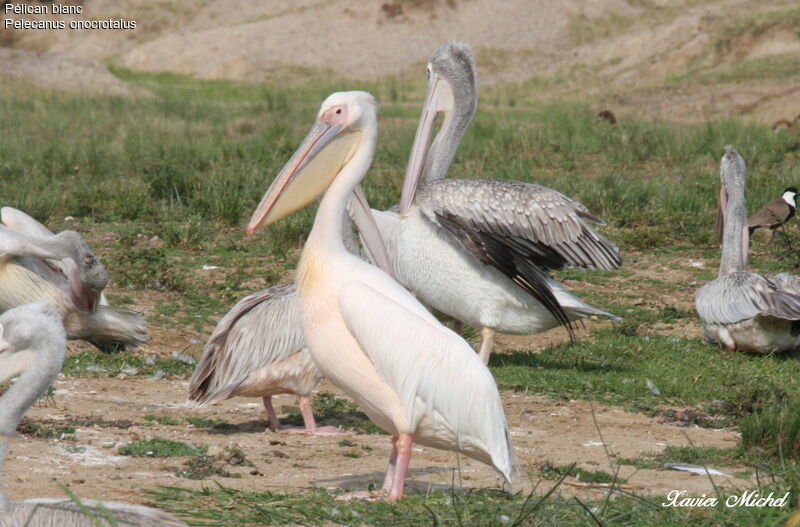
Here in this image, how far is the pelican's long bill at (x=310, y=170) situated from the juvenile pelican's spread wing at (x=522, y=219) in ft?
6.92

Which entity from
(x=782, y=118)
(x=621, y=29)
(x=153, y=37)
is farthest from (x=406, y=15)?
(x=782, y=118)

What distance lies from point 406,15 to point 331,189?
29.0 metres

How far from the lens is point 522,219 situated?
6.73 m

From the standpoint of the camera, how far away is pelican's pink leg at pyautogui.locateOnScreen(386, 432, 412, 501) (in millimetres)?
3888

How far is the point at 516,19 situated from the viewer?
3294 centimetres

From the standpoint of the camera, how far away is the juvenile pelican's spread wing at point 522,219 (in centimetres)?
654

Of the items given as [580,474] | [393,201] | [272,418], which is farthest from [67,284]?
[393,201]

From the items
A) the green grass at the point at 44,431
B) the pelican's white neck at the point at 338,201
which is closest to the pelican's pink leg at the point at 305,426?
the green grass at the point at 44,431

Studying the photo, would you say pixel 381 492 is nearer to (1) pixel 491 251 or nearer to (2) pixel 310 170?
(2) pixel 310 170

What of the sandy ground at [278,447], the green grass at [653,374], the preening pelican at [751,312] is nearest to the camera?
the sandy ground at [278,447]

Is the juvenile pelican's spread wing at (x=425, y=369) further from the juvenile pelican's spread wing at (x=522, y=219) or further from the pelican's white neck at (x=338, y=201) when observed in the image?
the juvenile pelican's spread wing at (x=522, y=219)

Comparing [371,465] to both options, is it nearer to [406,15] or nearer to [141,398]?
[141,398]

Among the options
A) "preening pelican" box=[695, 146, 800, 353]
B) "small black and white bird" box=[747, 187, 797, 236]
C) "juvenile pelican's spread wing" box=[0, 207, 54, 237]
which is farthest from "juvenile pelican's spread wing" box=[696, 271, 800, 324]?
"juvenile pelican's spread wing" box=[0, 207, 54, 237]

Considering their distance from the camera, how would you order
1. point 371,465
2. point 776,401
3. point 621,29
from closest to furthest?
point 371,465
point 776,401
point 621,29
